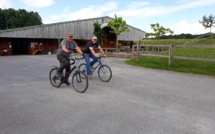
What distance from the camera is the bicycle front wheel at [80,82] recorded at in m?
5.80

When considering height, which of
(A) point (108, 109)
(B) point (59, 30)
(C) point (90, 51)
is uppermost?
(B) point (59, 30)

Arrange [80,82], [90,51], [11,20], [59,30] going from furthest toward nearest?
[11,20] → [59,30] → [90,51] → [80,82]

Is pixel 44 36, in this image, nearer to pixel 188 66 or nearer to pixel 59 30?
pixel 59 30

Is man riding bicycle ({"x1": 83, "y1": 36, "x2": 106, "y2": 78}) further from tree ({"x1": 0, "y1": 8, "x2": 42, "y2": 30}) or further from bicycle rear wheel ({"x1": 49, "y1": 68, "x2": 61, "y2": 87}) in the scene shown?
tree ({"x1": 0, "y1": 8, "x2": 42, "y2": 30})

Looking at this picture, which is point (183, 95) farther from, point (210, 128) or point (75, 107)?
point (75, 107)

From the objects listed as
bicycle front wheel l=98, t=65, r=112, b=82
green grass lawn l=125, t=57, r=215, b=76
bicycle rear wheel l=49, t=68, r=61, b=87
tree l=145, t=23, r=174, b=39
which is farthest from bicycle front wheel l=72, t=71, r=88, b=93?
tree l=145, t=23, r=174, b=39

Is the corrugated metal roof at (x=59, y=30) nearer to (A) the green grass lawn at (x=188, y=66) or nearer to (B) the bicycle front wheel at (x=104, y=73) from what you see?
(A) the green grass lawn at (x=188, y=66)

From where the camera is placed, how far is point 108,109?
439 centimetres

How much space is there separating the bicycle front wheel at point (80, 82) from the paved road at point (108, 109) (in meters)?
0.15

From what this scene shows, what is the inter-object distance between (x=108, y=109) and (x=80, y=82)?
1.82 meters

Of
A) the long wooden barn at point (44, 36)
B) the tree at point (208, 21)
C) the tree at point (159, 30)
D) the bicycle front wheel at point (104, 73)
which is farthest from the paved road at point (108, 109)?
the tree at point (208, 21)

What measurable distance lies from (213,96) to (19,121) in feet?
16.3

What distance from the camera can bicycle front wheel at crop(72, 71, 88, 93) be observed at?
5797mm

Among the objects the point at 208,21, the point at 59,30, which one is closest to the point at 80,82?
the point at 59,30
